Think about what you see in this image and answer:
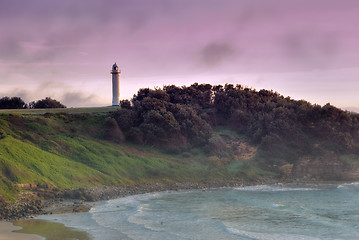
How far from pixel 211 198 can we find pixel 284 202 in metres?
6.20

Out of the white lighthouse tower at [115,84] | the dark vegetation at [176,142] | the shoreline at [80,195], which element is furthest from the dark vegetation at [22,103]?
the shoreline at [80,195]

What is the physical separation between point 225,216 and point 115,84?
5534cm

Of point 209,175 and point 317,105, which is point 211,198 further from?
point 317,105

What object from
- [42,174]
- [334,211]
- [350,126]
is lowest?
[334,211]

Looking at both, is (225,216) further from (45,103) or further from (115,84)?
(45,103)

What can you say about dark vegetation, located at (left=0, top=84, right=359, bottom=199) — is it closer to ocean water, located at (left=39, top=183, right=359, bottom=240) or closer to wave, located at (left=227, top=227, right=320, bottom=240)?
ocean water, located at (left=39, top=183, right=359, bottom=240)

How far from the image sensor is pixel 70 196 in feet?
127

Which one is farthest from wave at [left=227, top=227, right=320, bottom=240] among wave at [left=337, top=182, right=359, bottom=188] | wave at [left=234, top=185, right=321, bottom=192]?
wave at [left=337, top=182, right=359, bottom=188]

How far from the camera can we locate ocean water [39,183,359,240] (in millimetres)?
26297

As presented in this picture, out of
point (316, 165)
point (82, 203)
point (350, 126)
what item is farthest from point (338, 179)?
point (82, 203)

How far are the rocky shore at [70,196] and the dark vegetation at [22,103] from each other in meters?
49.1

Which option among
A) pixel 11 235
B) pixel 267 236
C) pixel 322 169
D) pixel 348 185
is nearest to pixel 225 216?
pixel 267 236

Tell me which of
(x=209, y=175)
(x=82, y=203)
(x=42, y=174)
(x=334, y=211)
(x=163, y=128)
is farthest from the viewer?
(x=163, y=128)

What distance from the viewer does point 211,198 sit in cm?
4153
